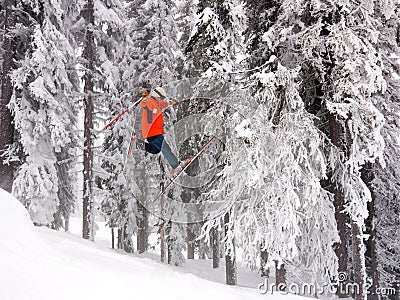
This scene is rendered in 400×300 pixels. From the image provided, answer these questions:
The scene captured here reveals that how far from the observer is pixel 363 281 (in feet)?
32.2

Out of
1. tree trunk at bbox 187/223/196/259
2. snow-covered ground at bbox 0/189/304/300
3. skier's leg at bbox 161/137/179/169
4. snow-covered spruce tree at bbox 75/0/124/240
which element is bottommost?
tree trunk at bbox 187/223/196/259

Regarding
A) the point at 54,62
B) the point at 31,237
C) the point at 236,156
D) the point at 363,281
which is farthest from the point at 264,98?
the point at 54,62

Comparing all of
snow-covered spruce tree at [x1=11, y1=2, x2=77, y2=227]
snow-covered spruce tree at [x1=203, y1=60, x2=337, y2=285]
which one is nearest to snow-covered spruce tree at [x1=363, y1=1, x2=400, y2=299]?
snow-covered spruce tree at [x1=203, y1=60, x2=337, y2=285]

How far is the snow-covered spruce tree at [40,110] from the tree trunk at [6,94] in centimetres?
30

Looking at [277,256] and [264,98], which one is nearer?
[277,256]

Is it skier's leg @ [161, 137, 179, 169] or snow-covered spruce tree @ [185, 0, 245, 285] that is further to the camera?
snow-covered spruce tree @ [185, 0, 245, 285]

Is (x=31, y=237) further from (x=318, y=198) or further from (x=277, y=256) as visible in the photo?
(x=318, y=198)

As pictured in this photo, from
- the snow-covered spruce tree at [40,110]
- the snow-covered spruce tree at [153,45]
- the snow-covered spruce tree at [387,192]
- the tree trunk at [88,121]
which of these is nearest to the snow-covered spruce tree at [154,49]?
the snow-covered spruce tree at [153,45]

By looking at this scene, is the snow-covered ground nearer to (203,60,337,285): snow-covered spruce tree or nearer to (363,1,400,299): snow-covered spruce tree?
(203,60,337,285): snow-covered spruce tree

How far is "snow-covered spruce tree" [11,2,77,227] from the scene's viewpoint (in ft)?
43.1

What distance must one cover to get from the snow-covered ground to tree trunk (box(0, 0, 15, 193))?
7520 millimetres

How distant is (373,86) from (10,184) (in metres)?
12.8

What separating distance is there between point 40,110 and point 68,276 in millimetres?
10364

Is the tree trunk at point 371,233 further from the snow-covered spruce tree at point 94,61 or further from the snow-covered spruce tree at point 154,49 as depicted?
the snow-covered spruce tree at point 94,61
